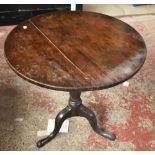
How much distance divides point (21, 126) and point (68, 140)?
343mm

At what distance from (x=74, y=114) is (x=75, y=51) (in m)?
0.49

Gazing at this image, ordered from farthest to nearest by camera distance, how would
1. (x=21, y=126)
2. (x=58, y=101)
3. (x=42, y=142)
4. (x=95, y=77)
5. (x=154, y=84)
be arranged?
1. (x=154, y=84)
2. (x=58, y=101)
3. (x=21, y=126)
4. (x=42, y=142)
5. (x=95, y=77)

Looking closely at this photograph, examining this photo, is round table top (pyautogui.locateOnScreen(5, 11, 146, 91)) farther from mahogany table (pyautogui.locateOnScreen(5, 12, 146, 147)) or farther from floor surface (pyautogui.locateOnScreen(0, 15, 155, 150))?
floor surface (pyautogui.locateOnScreen(0, 15, 155, 150))

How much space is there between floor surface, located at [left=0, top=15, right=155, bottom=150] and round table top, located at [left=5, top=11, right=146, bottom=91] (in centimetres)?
66

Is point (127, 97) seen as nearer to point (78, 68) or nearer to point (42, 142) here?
point (42, 142)

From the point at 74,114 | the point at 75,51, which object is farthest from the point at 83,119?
the point at 75,51

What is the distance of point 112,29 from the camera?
148cm

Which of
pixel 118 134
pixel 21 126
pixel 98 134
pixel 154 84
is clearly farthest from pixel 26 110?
pixel 154 84

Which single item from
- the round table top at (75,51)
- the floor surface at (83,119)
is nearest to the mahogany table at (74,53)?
the round table top at (75,51)

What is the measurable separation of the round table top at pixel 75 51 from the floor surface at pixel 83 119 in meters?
0.66

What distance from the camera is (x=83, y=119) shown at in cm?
182

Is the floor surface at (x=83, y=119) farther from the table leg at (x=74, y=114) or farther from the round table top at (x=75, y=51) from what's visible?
the round table top at (x=75, y=51)

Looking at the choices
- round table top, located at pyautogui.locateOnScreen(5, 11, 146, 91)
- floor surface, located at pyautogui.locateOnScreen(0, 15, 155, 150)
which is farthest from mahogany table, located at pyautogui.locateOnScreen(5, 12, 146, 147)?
floor surface, located at pyautogui.locateOnScreen(0, 15, 155, 150)

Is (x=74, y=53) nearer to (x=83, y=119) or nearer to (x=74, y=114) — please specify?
(x=74, y=114)
